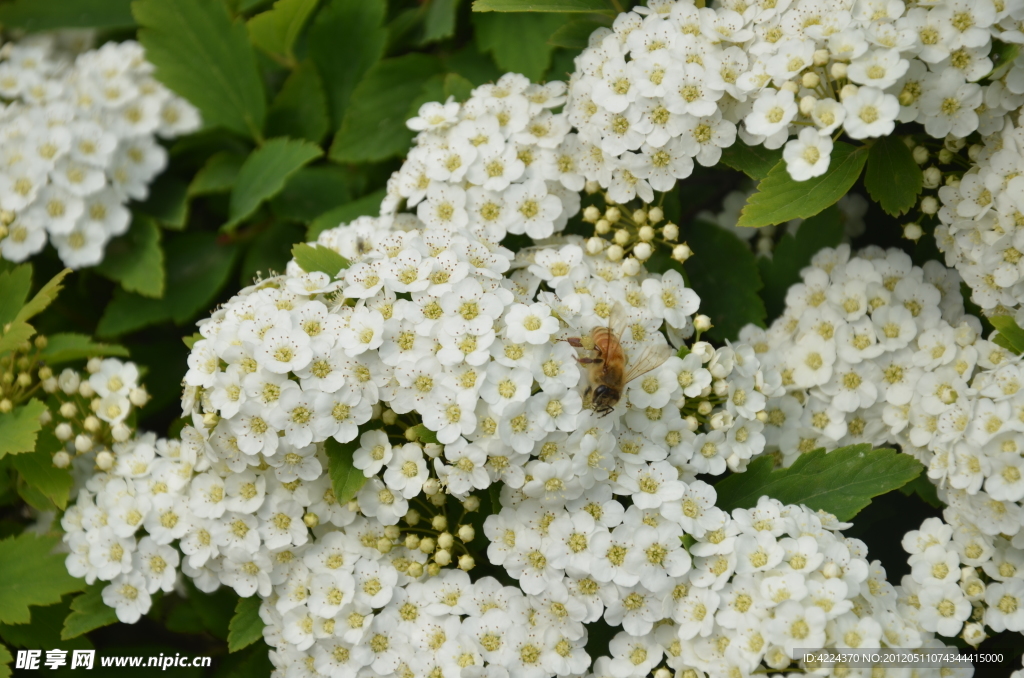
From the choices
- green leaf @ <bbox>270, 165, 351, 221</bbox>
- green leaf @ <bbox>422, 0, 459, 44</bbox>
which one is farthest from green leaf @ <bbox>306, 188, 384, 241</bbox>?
green leaf @ <bbox>422, 0, 459, 44</bbox>

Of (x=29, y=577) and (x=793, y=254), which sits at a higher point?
(x=793, y=254)

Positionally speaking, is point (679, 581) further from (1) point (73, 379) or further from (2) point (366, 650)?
(1) point (73, 379)

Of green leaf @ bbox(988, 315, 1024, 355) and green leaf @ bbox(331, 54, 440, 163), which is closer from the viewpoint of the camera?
green leaf @ bbox(988, 315, 1024, 355)

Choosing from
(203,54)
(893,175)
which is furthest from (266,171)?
(893,175)

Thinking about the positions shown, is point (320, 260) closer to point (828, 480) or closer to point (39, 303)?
point (39, 303)

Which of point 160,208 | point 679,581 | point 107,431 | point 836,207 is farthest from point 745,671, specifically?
point 160,208

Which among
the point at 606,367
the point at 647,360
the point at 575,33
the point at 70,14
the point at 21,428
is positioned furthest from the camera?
the point at 70,14

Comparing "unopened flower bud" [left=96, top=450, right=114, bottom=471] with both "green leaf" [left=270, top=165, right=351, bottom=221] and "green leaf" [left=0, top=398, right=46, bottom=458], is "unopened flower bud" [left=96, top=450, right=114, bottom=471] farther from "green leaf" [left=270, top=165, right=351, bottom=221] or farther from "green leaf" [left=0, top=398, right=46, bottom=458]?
"green leaf" [left=270, top=165, right=351, bottom=221]
